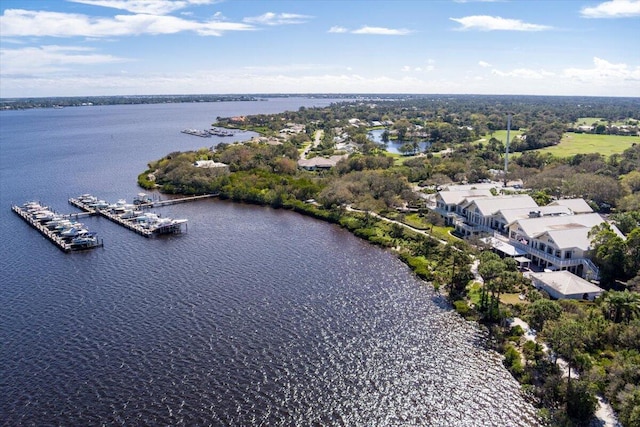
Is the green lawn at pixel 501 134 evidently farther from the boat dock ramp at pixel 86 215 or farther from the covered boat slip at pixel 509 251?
the boat dock ramp at pixel 86 215

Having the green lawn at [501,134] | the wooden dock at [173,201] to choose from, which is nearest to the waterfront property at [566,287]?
the wooden dock at [173,201]

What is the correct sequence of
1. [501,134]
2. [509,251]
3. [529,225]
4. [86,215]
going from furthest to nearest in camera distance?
[501,134] → [86,215] → [529,225] → [509,251]

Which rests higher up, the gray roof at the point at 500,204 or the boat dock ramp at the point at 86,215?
the gray roof at the point at 500,204

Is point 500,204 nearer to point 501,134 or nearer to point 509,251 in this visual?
point 509,251

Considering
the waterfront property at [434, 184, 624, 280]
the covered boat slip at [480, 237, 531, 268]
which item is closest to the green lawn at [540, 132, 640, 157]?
the waterfront property at [434, 184, 624, 280]

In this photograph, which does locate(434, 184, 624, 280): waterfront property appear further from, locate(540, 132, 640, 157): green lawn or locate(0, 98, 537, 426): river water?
locate(540, 132, 640, 157): green lawn

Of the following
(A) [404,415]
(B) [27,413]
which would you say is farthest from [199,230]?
(A) [404,415]

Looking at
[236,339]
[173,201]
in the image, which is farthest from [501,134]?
[236,339]
